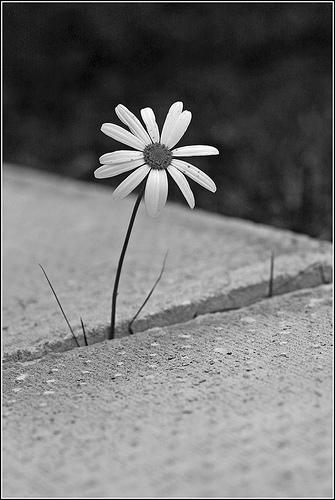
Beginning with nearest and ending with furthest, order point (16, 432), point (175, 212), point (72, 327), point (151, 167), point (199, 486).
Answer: point (199, 486)
point (16, 432)
point (151, 167)
point (72, 327)
point (175, 212)

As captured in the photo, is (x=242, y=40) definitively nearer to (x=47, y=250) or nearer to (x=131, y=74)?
(x=131, y=74)

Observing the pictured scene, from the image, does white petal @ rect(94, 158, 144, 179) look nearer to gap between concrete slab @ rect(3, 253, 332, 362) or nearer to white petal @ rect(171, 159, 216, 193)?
white petal @ rect(171, 159, 216, 193)

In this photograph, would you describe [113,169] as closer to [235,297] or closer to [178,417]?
[178,417]

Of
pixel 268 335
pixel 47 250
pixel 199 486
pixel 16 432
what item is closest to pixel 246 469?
pixel 199 486

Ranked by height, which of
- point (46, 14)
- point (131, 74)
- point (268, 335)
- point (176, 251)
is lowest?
point (268, 335)

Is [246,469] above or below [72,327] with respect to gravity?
below

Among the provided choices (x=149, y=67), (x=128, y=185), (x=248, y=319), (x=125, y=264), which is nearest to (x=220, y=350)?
(x=248, y=319)

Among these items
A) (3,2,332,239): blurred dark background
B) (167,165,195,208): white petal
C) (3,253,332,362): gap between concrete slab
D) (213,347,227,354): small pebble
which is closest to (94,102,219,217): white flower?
(167,165,195,208): white petal
